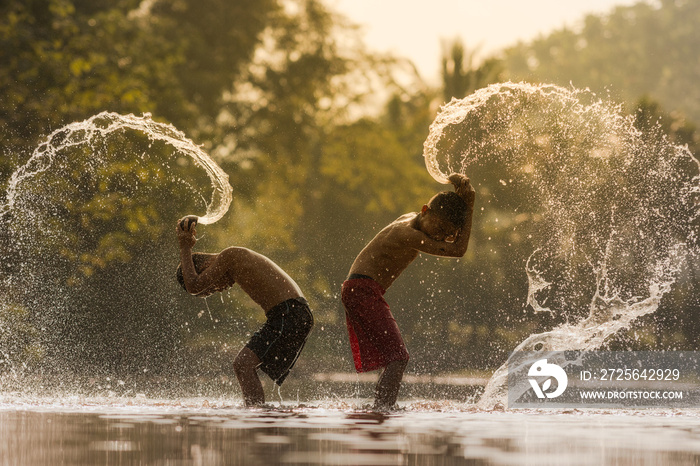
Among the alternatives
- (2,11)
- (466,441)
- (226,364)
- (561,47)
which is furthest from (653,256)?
(561,47)

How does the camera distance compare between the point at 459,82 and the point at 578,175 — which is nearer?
the point at 578,175

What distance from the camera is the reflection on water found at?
203 inches

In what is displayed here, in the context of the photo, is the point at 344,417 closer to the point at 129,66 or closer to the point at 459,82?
the point at 129,66

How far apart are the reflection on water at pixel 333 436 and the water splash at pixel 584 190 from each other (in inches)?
592

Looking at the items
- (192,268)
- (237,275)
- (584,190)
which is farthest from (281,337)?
(584,190)

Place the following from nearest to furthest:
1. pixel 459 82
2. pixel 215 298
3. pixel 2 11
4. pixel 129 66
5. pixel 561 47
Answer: pixel 2 11 → pixel 129 66 → pixel 215 298 → pixel 459 82 → pixel 561 47

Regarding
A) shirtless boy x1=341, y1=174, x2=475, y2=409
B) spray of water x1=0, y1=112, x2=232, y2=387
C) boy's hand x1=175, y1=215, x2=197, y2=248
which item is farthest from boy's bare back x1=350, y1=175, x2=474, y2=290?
spray of water x1=0, y1=112, x2=232, y2=387

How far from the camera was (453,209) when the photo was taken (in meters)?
7.72

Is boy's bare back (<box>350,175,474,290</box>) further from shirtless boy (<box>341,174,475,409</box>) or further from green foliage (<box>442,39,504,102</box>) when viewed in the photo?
green foliage (<box>442,39,504,102</box>)

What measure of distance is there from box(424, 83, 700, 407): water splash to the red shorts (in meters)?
14.7

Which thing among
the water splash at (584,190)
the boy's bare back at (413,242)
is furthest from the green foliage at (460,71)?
the boy's bare back at (413,242)

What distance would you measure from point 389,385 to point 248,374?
103 centimetres

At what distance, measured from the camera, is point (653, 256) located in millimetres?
27188

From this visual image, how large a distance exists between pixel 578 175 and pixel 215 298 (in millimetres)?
8921
